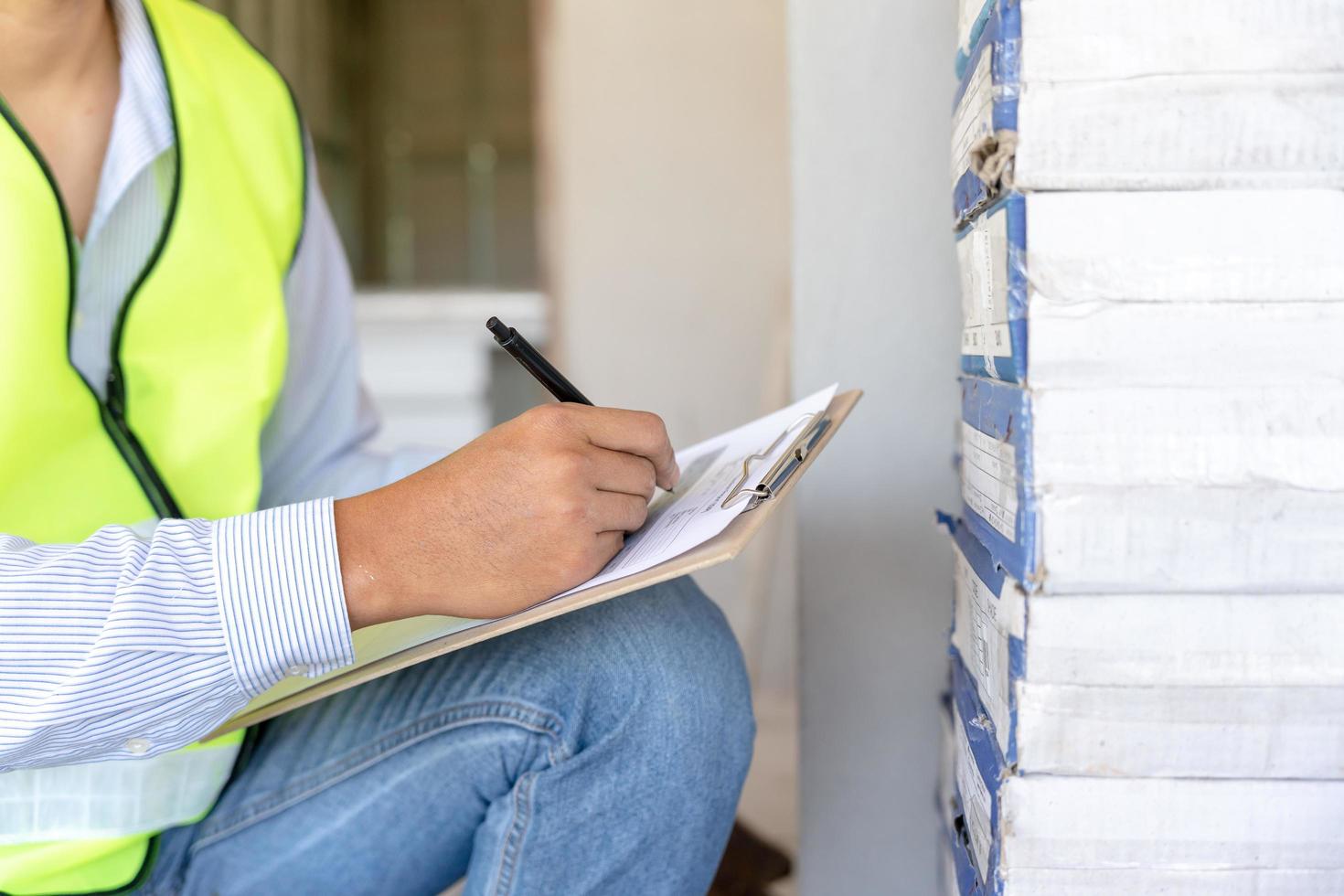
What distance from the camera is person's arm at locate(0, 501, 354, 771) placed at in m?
0.58

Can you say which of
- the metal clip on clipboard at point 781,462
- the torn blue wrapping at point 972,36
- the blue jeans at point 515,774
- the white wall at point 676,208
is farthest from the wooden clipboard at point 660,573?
the white wall at point 676,208

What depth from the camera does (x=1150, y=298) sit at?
525 mm

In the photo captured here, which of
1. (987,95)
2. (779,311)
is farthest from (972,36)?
(779,311)

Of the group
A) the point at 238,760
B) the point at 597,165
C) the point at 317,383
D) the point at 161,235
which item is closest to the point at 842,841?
the point at 238,760

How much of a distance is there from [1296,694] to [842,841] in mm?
545

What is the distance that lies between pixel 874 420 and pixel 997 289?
1.26ft

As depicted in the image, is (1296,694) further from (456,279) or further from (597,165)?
(456,279)

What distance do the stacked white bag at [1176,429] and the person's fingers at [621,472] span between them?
20 centimetres

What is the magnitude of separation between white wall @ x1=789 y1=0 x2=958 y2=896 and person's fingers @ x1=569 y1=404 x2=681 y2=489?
33 centimetres

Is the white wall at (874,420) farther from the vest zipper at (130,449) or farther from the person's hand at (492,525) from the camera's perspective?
the vest zipper at (130,449)

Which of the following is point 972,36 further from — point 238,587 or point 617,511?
point 238,587

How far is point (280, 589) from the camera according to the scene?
1.95ft

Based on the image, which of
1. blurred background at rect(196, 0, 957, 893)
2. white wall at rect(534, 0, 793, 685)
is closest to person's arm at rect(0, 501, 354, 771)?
blurred background at rect(196, 0, 957, 893)

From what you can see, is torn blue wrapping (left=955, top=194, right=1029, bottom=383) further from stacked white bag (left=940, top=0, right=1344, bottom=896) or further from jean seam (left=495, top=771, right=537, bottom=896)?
jean seam (left=495, top=771, right=537, bottom=896)
